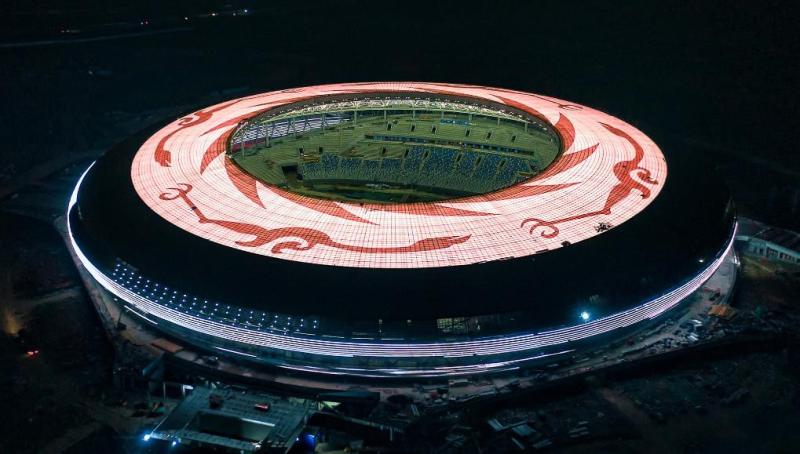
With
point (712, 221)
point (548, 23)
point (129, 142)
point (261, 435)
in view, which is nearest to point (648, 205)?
point (712, 221)

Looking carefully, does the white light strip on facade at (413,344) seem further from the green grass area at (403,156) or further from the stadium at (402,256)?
the green grass area at (403,156)

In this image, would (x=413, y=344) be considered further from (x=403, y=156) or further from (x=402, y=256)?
(x=403, y=156)

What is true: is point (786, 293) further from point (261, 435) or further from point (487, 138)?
Result: point (261, 435)

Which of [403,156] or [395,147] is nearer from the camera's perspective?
[403,156]

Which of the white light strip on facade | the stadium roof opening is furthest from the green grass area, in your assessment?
the white light strip on facade

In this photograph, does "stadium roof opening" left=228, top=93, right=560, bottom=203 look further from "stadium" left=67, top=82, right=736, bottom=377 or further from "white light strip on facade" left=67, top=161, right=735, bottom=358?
"white light strip on facade" left=67, top=161, right=735, bottom=358

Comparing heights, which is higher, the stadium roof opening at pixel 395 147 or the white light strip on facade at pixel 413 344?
the stadium roof opening at pixel 395 147

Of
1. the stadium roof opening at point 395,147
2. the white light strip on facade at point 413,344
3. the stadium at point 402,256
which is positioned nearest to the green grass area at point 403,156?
the stadium roof opening at point 395,147

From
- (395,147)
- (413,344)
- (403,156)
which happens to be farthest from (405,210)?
(395,147)
